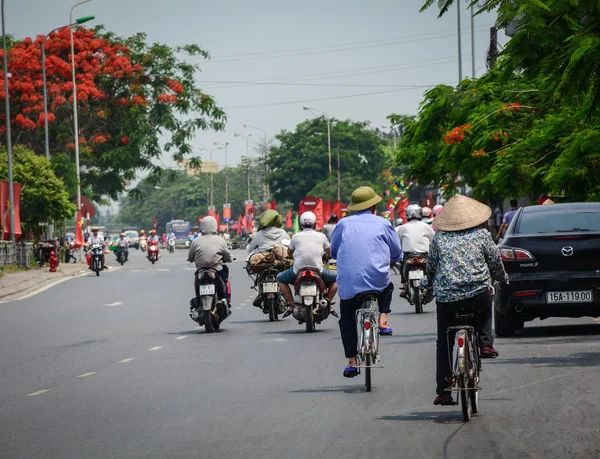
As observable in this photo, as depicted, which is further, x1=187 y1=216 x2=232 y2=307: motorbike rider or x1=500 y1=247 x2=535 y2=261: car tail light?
x1=187 y1=216 x2=232 y2=307: motorbike rider

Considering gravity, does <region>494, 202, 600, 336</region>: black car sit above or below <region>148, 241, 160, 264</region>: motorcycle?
above

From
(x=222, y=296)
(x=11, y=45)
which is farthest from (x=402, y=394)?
(x=11, y=45)

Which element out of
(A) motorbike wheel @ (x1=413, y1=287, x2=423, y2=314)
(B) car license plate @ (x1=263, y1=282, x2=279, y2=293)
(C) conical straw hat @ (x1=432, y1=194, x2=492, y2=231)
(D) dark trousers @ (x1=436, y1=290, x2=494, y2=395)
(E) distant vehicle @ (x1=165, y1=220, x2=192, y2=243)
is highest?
(C) conical straw hat @ (x1=432, y1=194, x2=492, y2=231)

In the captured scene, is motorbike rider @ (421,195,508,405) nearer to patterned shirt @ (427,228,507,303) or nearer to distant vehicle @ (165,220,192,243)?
patterned shirt @ (427,228,507,303)

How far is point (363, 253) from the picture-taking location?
10859 millimetres

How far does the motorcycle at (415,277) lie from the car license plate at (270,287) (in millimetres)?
2408

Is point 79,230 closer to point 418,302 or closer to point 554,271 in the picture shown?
point 418,302

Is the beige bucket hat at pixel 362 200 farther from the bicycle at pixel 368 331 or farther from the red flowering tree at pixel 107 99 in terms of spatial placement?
the red flowering tree at pixel 107 99

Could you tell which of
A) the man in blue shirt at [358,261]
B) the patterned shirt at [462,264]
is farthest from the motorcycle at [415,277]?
the patterned shirt at [462,264]

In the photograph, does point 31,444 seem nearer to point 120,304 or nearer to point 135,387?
point 135,387

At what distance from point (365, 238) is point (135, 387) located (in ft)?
8.78

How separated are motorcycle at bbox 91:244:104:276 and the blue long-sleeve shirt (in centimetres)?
3227

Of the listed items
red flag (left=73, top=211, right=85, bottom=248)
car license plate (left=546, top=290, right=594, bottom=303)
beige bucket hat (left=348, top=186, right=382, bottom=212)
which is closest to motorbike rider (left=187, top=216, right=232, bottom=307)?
car license plate (left=546, top=290, right=594, bottom=303)

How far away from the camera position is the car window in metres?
15.0
